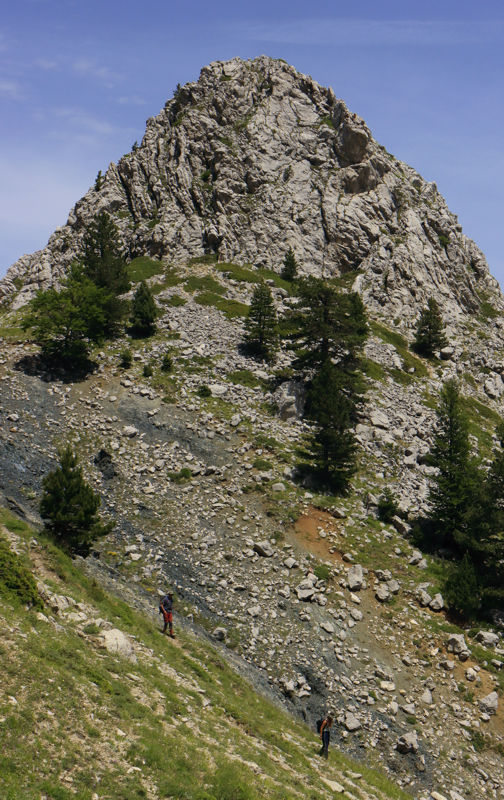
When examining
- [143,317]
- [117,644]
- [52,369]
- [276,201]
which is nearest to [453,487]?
[117,644]

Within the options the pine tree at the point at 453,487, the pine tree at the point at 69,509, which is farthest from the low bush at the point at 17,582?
the pine tree at the point at 453,487

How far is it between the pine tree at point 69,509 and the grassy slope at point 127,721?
2.94m

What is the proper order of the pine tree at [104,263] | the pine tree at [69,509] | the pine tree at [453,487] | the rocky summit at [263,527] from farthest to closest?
1. the pine tree at [104,263]
2. the pine tree at [453,487]
3. the pine tree at [69,509]
4. the rocky summit at [263,527]

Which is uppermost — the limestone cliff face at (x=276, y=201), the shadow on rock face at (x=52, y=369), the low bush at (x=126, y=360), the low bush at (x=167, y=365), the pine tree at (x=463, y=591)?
the limestone cliff face at (x=276, y=201)

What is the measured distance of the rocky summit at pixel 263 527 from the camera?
18078mm

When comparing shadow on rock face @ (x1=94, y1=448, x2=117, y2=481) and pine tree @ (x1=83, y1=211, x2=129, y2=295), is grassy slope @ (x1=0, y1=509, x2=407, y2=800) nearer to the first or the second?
shadow on rock face @ (x1=94, y1=448, x2=117, y2=481)

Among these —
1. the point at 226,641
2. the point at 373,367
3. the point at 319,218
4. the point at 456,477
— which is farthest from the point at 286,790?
the point at 319,218

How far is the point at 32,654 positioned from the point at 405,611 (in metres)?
20.8

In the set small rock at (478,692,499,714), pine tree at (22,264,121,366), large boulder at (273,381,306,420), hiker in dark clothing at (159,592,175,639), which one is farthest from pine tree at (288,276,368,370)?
small rock at (478,692,499,714)

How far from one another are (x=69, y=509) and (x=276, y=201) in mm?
77842

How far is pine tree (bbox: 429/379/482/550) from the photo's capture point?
1259 inches

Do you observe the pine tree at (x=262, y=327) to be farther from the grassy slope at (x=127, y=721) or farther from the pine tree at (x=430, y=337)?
the grassy slope at (x=127, y=721)

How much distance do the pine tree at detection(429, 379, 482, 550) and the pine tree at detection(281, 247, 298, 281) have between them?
155ft

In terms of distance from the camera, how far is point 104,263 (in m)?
53.3
